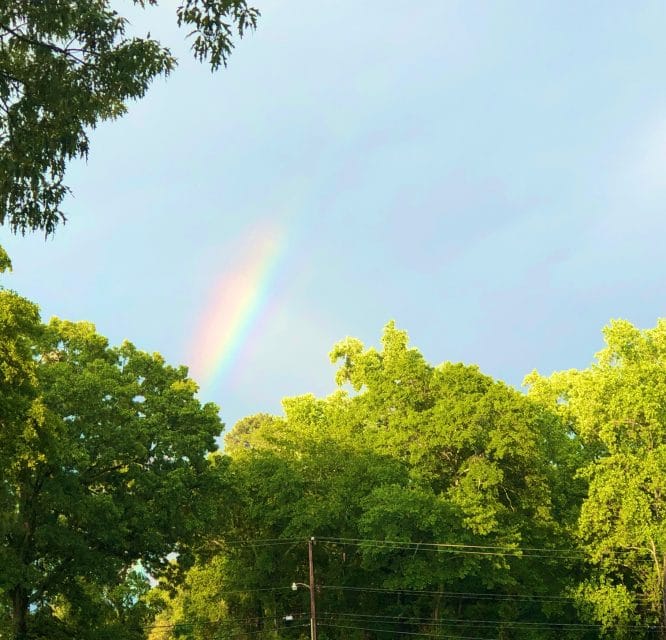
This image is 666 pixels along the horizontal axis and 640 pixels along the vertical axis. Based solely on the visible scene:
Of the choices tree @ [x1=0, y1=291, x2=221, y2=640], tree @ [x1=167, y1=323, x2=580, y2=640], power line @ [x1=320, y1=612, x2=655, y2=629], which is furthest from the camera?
power line @ [x1=320, y1=612, x2=655, y2=629]

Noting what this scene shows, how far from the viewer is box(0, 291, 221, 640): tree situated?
2755 cm

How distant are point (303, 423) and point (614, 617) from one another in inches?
822

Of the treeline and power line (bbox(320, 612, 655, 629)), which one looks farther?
power line (bbox(320, 612, 655, 629))

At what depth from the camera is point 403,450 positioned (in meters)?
39.1

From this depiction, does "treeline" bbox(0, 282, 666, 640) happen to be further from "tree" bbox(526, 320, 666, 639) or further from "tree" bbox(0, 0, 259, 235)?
"tree" bbox(0, 0, 259, 235)

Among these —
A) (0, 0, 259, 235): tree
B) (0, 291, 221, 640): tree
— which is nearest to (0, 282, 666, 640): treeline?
(0, 291, 221, 640): tree

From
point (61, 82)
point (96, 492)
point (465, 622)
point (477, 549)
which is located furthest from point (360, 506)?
point (61, 82)

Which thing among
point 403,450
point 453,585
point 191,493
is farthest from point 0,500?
point 453,585

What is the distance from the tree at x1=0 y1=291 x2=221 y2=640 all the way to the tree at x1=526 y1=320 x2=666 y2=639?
18434mm

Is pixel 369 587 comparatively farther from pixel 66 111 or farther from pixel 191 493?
pixel 66 111

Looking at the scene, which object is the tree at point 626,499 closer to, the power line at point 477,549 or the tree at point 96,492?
the power line at point 477,549

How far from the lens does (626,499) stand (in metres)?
35.6

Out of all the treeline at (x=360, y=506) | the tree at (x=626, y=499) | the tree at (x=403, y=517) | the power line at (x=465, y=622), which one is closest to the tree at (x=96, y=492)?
the treeline at (x=360, y=506)

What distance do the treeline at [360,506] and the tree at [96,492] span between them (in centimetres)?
9
